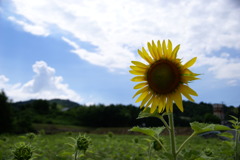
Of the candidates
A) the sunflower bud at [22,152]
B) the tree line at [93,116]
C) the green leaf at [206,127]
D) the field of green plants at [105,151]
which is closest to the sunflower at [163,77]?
the green leaf at [206,127]

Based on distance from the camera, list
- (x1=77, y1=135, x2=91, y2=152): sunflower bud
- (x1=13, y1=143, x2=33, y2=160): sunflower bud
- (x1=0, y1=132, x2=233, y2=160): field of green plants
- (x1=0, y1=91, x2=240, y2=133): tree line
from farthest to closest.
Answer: (x1=0, y1=91, x2=240, y2=133): tree line, (x1=77, y1=135, x2=91, y2=152): sunflower bud, (x1=0, y1=132, x2=233, y2=160): field of green plants, (x1=13, y1=143, x2=33, y2=160): sunflower bud

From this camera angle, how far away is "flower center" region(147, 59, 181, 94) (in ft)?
6.97

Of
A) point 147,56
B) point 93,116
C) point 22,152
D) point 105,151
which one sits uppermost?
point 147,56

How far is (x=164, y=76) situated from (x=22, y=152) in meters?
1.92

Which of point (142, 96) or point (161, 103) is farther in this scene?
point (142, 96)

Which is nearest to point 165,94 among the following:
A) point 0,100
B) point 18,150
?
point 18,150

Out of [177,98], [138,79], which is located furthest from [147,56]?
[177,98]

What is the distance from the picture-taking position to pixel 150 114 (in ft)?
7.15

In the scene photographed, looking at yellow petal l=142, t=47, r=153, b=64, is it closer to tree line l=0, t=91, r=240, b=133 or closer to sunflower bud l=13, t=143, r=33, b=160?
sunflower bud l=13, t=143, r=33, b=160

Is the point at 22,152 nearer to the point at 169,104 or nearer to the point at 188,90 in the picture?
the point at 169,104

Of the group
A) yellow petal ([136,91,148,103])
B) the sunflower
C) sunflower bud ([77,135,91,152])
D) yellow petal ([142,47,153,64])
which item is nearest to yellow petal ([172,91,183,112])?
the sunflower

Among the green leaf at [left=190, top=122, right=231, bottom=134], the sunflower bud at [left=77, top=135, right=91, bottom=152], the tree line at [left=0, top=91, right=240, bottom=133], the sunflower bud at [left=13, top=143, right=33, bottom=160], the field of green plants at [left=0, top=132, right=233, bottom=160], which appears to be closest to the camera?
the green leaf at [left=190, top=122, right=231, bottom=134]

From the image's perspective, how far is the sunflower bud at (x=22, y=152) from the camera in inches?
101

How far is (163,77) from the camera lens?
84.8 inches
